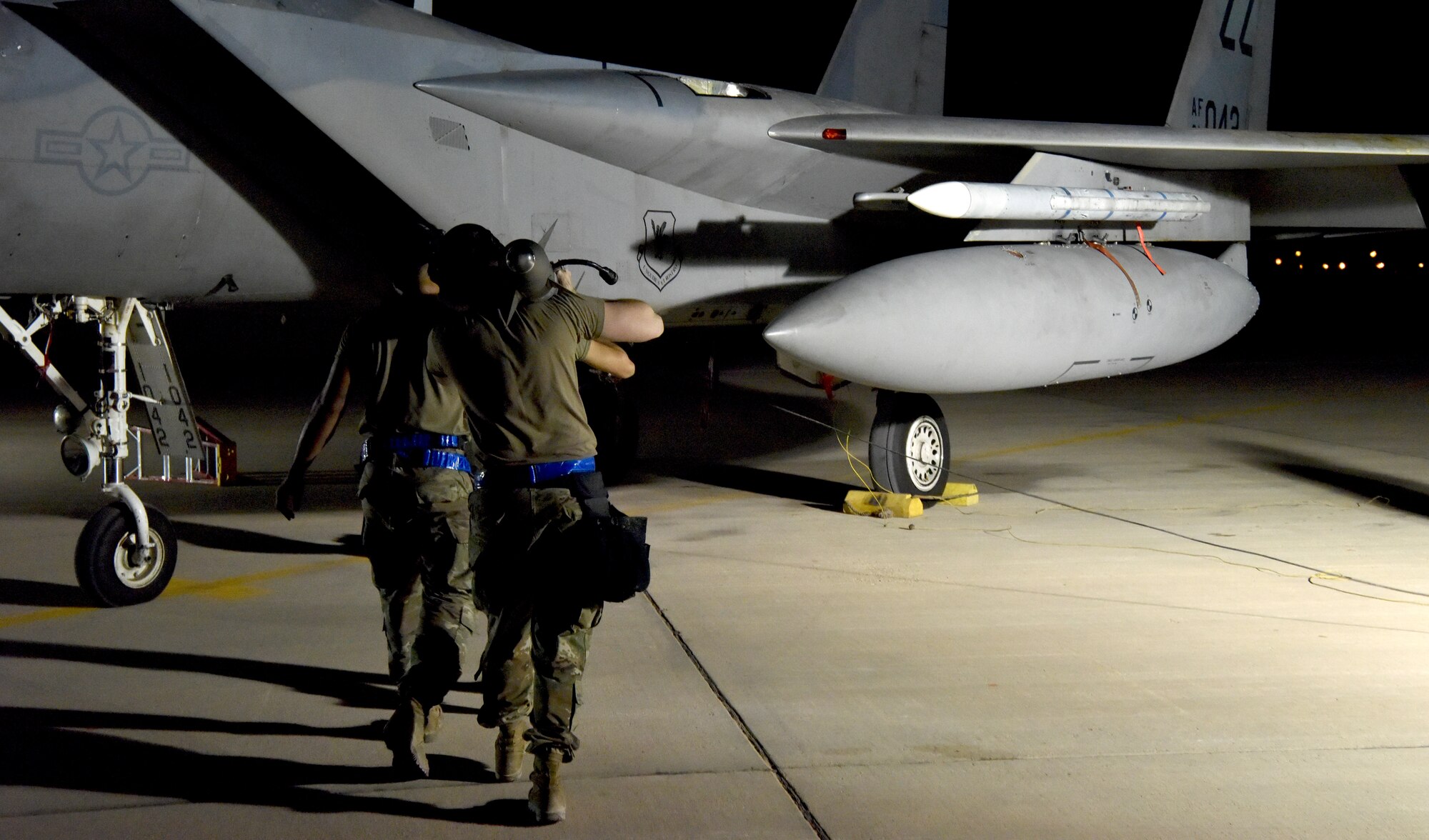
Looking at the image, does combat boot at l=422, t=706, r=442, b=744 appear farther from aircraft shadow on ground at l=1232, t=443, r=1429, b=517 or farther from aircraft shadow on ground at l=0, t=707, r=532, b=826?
aircraft shadow on ground at l=1232, t=443, r=1429, b=517

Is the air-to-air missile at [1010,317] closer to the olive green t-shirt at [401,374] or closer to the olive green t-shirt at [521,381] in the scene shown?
the olive green t-shirt at [401,374]

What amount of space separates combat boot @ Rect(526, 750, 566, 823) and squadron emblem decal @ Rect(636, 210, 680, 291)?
14.6 ft

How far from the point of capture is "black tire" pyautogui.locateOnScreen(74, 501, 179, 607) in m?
5.50

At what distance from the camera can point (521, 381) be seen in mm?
3463

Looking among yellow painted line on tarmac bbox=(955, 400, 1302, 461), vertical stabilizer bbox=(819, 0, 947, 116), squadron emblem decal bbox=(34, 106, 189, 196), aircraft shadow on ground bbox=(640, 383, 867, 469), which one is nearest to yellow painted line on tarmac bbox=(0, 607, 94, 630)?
squadron emblem decal bbox=(34, 106, 189, 196)

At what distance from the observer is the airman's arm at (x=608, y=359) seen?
3.62m

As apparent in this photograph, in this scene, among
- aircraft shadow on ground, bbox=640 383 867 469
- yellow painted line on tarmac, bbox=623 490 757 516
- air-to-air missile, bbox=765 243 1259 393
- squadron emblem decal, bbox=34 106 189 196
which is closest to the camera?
squadron emblem decal, bbox=34 106 189 196

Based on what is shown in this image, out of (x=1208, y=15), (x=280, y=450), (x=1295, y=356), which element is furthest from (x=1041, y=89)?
(x=280, y=450)

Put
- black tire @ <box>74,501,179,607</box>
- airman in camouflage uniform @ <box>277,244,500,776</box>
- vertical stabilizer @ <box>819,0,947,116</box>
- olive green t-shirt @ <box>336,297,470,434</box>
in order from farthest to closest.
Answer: vertical stabilizer @ <box>819,0,947,116</box>
black tire @ <box>74,501,179,607</box>
olive green t-shirt @ <box>336,297,470,434</box>
airman in camouflage uniform @ <box>277,244,500,776</box>

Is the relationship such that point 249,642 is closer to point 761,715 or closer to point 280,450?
point 761,715

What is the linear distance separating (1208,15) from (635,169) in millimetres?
6311

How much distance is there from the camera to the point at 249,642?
16.7ft

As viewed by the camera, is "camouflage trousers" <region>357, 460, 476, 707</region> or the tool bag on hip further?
"camouflage trousers" <region>357, 460, 476, 707</region>

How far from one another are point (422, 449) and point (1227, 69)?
9.56 m
